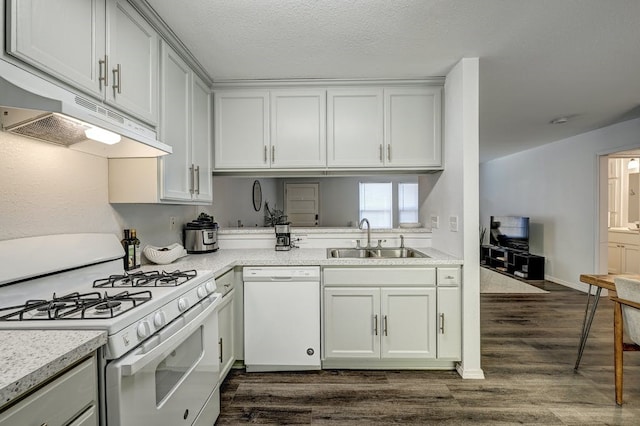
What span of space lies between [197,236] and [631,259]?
266 inches

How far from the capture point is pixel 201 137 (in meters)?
2.57

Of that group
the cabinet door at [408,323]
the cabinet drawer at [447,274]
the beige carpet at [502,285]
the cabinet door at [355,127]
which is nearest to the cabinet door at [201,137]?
the cabinet door at [355,127]

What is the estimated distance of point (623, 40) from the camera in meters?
2.14

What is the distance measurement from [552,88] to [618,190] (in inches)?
187

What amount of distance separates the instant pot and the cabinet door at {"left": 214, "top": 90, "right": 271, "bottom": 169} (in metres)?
0.55

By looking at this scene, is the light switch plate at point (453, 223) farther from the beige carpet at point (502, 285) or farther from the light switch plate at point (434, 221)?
the beige carpet at point (502, 285)

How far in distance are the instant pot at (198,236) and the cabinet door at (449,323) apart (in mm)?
1934

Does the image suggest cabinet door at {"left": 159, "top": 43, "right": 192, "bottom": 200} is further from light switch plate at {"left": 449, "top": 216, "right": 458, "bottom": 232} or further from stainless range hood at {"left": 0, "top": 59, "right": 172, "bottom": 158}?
light switch plate at {"left": 449, "top": 216, "right": 458, "bottom": 232}

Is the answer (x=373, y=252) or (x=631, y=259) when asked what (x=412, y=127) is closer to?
(x=373, y=252)

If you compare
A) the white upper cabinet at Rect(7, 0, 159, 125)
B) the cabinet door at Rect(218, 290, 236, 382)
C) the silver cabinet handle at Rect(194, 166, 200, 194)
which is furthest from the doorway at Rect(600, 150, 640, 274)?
the white upper cabinet at Rect(7, 0, 159, 125)

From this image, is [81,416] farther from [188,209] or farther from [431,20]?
[431,20]

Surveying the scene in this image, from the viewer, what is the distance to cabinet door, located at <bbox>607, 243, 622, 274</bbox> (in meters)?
5.52

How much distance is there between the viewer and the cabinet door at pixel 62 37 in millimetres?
1062

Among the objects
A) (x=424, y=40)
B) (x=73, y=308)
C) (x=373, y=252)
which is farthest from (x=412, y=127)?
(x=73, y=308)
